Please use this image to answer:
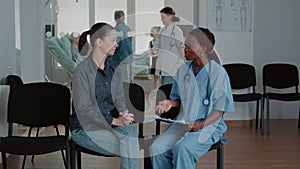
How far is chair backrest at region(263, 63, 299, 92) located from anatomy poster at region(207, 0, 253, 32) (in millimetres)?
631

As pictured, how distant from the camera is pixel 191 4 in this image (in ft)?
21.5

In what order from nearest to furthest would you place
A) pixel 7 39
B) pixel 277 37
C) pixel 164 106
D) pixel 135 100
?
pixel 164 106 < pixel 135 100 < pixel 7 39 < pixel 277 37

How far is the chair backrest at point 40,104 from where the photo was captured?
11.5 ft

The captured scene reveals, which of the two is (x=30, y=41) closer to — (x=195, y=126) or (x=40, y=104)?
(x=40, y=104)

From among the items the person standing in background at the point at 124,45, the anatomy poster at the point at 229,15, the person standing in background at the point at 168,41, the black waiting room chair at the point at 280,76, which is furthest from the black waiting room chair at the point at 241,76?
the person standing in background at the point at 124,45

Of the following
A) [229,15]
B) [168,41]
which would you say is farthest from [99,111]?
[229,15]

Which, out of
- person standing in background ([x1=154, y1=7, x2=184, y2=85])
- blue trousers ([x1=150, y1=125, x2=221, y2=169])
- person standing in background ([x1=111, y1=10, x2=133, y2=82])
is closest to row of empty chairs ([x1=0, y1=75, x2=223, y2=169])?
blue trousers ([x1=150, y1=125, x2=221, y2=169])

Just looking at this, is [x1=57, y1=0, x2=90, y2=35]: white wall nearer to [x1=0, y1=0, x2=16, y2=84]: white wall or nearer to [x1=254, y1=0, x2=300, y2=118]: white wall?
[x1=254, y1=0, x2=300, y2=118]: white wall

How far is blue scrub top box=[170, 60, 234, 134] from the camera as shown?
2.99 metres

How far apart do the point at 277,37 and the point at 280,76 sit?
0.80 m

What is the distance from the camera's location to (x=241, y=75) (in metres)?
5.96

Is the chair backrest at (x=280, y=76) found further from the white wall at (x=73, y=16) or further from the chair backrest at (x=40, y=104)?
the white wall at (x=73, y=16)

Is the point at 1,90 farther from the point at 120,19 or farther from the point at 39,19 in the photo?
the point at 120,19

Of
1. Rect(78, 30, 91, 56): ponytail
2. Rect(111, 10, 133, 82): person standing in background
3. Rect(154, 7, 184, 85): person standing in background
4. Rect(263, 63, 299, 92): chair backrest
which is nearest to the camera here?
Rect(78, 30, 91, 56): ponytail
